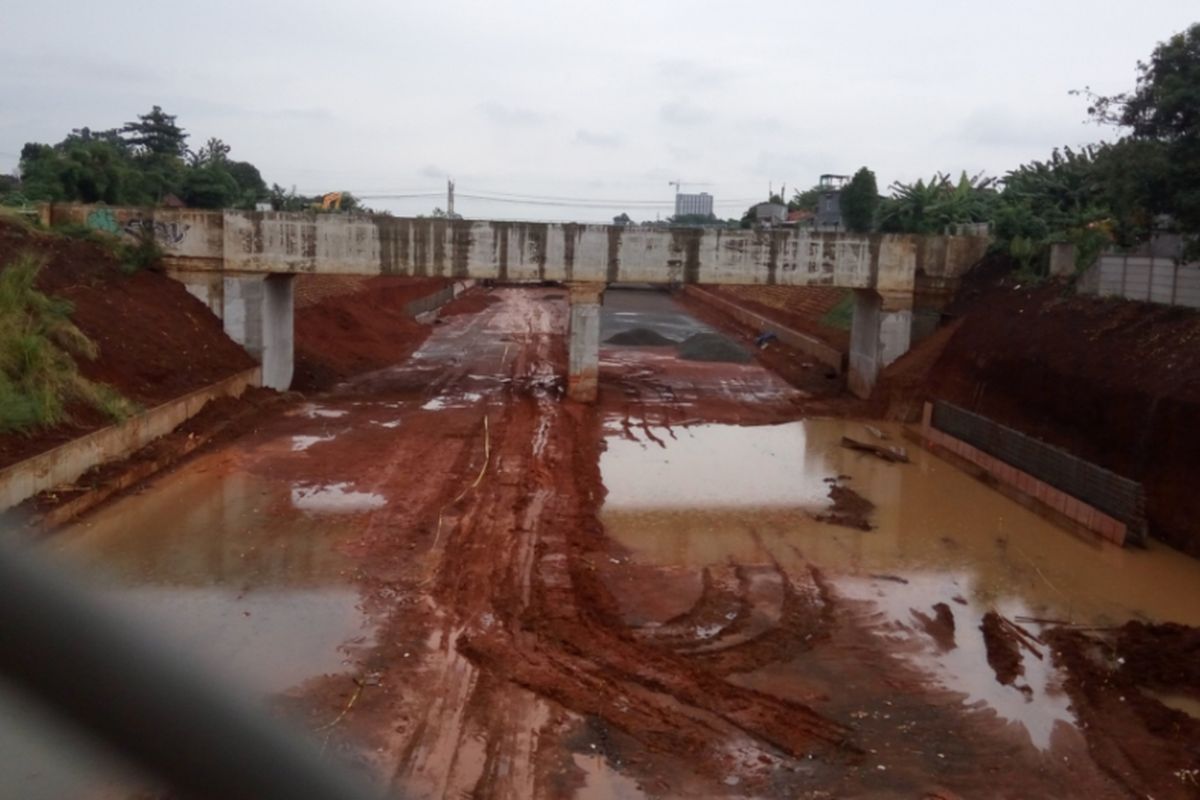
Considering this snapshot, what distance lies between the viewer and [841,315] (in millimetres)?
39469

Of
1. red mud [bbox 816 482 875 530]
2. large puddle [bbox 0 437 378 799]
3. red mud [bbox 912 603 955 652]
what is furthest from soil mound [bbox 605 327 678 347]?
red mud [bbox 912 603 955 652]

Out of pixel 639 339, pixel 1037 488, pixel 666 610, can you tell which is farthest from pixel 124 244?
pixel 1037 488

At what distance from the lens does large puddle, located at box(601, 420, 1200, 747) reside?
38.0 feet

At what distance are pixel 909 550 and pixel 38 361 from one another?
14507 mm

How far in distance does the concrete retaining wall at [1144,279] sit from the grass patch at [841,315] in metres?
14.1

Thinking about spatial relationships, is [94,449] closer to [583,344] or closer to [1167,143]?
[583,344]

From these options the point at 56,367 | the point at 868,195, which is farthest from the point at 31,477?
the point at 868,195

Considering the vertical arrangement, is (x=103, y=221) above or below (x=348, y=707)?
above

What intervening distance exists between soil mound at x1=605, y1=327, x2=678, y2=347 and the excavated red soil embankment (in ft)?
49.6

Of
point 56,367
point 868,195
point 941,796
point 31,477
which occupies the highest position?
point 868,195

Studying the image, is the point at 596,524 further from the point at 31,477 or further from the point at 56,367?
the point at 56,367

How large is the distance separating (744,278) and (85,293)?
16347mm

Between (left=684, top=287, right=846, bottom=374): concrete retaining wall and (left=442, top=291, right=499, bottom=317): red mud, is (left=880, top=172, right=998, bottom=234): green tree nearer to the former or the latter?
(left=684, top=287, right=846, bottom=374): concrete retaining wall

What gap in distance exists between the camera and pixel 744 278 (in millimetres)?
28297
